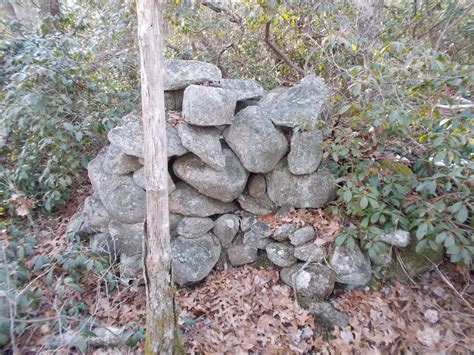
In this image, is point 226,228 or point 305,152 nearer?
point 305,152

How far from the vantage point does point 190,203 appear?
11.2 feet

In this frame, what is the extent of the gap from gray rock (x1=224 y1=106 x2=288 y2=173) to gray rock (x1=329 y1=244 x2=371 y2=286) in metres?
1.31

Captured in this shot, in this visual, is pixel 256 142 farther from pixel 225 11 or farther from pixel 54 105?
pixel 225 11

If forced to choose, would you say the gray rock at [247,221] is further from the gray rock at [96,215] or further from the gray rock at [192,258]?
the gray rock at [96,215]

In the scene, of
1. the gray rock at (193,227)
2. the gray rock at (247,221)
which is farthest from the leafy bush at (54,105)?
the gray rock at (247,221)

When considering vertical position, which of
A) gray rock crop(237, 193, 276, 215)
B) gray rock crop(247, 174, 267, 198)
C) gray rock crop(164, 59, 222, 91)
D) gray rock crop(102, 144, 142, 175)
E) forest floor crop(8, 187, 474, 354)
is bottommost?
forest floor crop(8, 187, 474, 354)

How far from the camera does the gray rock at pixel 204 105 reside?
121 inches

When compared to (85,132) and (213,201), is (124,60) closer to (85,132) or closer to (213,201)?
(85,132)

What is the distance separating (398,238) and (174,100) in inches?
126

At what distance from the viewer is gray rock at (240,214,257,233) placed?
3.57 meters

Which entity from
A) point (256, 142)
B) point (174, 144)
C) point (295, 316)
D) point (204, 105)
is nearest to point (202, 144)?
point (174, 144)

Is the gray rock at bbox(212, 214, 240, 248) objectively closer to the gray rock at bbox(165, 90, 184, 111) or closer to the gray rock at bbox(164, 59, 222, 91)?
the gray rock at bbox(165, 90, 184, 111)

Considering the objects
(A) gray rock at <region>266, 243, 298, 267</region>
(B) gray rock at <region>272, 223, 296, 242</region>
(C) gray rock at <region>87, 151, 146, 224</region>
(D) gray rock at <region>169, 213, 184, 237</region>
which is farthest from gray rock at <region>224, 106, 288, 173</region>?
(C) gray rock at <region>87, 151, 146, 224</region>

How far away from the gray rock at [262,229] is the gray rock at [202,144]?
2.90 ft
